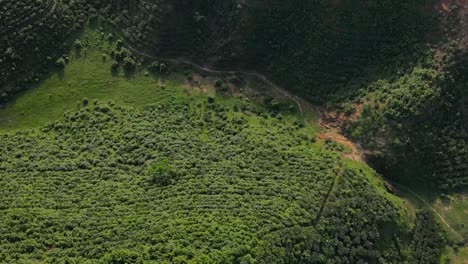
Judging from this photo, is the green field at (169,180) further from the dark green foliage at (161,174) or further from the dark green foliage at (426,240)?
the dark green foliage at (426,240)

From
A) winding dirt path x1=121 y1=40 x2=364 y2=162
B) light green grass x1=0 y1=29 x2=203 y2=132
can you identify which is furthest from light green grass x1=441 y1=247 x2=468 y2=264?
light green grass x1=0 y1=29 x2=203 y2=132

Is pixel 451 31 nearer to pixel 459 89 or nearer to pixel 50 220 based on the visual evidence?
pixel 459 89

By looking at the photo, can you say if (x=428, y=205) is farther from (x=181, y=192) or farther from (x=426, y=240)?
(x=181, y=192)

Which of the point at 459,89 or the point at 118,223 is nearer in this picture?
the point at 118,223

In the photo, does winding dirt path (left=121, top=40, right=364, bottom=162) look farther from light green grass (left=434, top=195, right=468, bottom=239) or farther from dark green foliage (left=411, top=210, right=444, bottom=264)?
light green grass (left=434, top=195, right=468, bottom=239)

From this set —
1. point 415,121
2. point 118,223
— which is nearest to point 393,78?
point 415,121

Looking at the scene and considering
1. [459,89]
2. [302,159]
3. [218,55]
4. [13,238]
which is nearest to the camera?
[13,238]
